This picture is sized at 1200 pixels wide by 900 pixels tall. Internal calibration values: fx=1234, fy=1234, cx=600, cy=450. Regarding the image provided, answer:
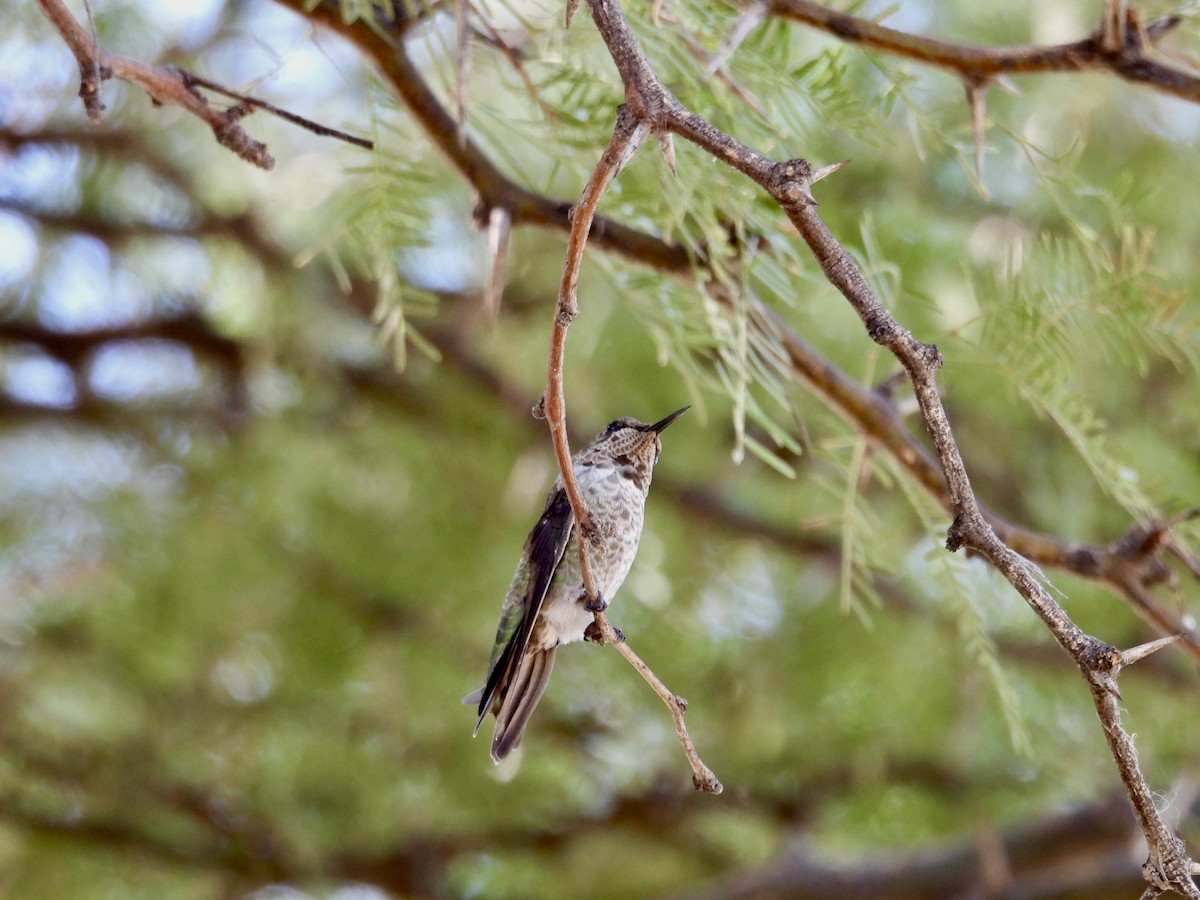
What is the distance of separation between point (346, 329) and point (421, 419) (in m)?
0.28

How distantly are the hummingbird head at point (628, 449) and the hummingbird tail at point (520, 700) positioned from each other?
27cm

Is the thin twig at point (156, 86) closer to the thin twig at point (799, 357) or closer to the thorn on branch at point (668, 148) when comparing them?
the thin twig at point (799, 357)

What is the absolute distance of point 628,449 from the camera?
1621 millimetres

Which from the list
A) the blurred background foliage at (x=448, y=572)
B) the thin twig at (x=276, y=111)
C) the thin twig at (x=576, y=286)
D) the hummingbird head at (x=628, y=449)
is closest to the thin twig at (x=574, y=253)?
the thin twig at (x=576, y=286)

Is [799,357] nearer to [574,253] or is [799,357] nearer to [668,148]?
[668,148]

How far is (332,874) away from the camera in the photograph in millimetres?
2629

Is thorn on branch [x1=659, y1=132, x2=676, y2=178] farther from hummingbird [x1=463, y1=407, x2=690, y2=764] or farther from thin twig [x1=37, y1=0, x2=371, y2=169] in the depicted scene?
hummingbird [x1=463, y1=407, x2=690, y2=764]

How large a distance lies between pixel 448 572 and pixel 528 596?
1480mm

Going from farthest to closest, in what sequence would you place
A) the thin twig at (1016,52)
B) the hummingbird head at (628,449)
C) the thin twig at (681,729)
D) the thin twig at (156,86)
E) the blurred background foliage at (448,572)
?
1. the blurred background foliage at (448,572)
2. the hummingbird head at (628,449)
3. the thin twig at (1016,52)
4. the thin twig at (156,86)
5. the thin twig at (681,729)

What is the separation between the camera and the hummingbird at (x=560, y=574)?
4.24 ft

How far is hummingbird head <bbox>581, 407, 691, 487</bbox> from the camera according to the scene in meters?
1.61

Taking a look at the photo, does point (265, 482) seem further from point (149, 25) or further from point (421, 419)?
point (149, 25)

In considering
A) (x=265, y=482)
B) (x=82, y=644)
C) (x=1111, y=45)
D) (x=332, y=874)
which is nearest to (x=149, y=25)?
(x=265, y=482)

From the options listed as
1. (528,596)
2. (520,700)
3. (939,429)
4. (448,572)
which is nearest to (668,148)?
(939,429)
